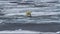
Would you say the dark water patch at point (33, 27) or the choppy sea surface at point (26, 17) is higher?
the choppy sea surface at point (26, 17)

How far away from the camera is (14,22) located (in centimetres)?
384

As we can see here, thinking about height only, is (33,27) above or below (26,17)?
below

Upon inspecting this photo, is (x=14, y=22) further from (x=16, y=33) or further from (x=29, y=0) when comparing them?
(x=29, y=0)

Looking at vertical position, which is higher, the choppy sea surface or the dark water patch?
the choppy sea surface

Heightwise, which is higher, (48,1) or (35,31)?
(48,1)

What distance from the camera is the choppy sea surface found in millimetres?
3770

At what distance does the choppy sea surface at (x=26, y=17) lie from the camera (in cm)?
377

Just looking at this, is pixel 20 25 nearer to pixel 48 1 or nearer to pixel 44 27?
pixel 44 27

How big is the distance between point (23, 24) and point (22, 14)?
10.0 inches

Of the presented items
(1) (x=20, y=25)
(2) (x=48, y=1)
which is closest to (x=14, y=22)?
(1) (x=20, y=25)

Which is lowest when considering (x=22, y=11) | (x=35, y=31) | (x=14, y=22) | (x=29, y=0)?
(x=35, y=31)

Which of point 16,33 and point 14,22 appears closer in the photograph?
point 16,33

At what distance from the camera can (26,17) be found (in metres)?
3.81

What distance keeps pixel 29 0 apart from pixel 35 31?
78 centimetres
